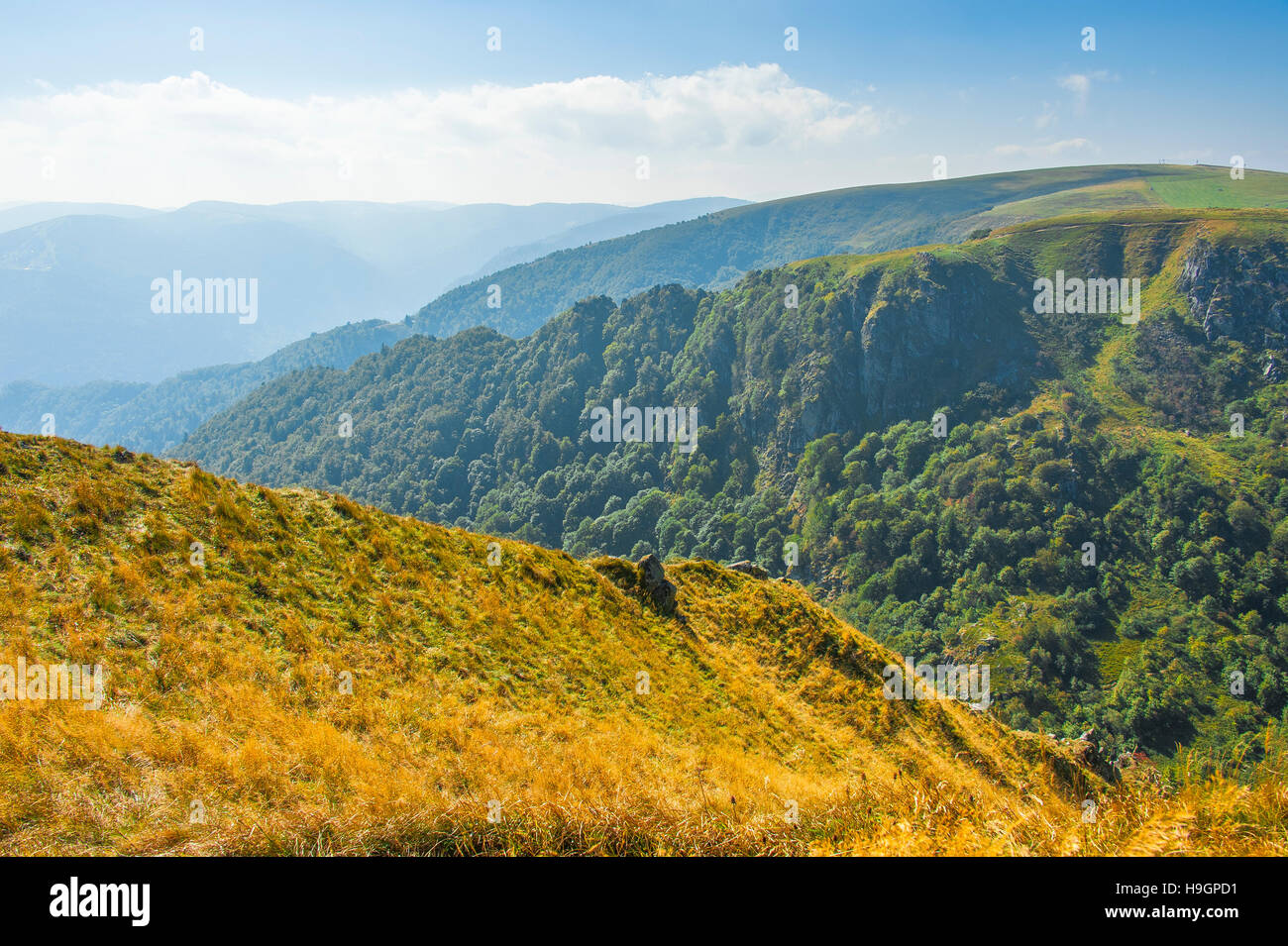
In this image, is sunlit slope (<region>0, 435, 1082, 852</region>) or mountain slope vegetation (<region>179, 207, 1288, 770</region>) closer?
sunlit slope (<region>0, 435, 1082, 852</region>)

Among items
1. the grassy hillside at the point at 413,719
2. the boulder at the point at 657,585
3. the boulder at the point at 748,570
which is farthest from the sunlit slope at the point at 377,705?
the boulder at the point at 748,570

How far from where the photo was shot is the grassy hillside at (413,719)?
6027 mm

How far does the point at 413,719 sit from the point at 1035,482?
136538mm

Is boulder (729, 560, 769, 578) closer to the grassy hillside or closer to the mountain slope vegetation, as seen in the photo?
the grassy hillside

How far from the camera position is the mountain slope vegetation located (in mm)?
92125

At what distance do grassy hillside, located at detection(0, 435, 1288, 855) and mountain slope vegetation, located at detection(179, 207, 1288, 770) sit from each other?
5895 cm

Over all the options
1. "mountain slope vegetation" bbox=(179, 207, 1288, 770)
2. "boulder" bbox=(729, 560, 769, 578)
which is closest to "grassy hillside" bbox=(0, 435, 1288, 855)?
"boulder" bbox=(729, 560, 769, 578)

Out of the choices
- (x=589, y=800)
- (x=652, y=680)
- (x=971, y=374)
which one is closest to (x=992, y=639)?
(x=971, y=374)

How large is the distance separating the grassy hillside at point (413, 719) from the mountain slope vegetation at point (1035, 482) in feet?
193

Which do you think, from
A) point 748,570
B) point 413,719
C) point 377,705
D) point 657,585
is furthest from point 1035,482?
point 377,705

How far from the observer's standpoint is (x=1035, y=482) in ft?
393

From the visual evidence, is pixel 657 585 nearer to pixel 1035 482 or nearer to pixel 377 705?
pixel 377 705
